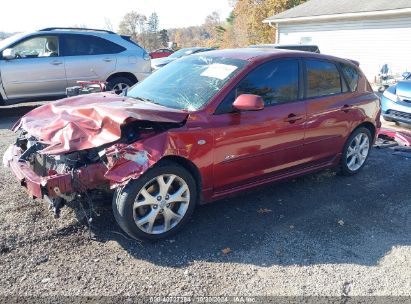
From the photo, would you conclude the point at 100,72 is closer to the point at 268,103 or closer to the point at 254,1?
the point at 268,103

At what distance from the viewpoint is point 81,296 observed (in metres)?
2.79

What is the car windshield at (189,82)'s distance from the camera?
150 inches

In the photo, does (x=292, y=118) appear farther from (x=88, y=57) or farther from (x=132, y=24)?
(x=132, y=24)

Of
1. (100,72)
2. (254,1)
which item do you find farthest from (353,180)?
(254,1)

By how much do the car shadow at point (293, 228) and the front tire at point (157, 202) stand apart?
5.5 inches

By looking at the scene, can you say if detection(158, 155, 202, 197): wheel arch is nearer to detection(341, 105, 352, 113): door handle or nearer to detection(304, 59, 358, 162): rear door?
detection(304, 59, 358, 162): rear door

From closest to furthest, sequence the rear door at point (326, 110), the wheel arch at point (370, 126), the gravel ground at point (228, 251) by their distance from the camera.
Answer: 1. the gravel ground at point (228, 251)
2. the rear door at point (326, 110)
3. the wheel arch at point (370, 126)

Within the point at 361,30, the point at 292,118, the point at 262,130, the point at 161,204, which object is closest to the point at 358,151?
the point at 292,118

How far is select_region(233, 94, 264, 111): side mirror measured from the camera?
3.59m

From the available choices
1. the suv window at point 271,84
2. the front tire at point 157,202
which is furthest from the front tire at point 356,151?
the front tire at point 157,202

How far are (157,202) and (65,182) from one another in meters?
0.80

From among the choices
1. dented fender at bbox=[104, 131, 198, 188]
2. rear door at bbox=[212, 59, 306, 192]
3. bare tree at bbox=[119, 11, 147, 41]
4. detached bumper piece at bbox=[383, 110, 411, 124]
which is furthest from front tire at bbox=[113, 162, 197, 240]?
bare tree at bbox=[119, 11, 147, 41]

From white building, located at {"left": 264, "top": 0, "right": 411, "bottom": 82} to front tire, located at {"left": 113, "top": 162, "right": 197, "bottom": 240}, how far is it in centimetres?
1414

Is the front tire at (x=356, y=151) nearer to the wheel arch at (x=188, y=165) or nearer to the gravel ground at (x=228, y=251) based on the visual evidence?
the gravel ground at (x=228, y=251)
